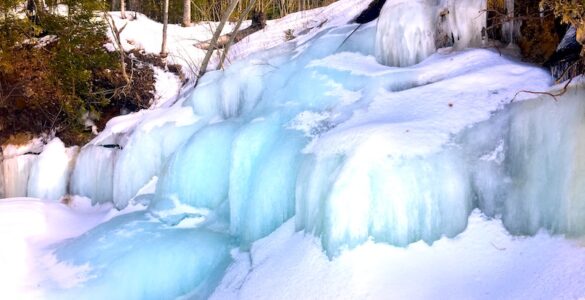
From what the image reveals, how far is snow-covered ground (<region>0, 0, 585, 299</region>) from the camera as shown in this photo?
2461 mm

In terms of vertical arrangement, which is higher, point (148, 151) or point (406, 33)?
point (406, 33)

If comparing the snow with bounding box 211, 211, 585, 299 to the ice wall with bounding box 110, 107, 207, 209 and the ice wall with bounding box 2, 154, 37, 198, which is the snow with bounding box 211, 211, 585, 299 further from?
the ice wall with bounding box 2, 154, 37, 198

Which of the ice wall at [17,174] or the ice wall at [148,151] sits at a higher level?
the ice wall at [148,151]

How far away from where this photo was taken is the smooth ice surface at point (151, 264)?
3.53 metres

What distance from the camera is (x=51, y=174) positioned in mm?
6559

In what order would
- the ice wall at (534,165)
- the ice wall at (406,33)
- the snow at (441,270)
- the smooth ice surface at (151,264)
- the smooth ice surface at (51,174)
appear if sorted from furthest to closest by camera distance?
the smooth ice surface at (51,174), the ice wall at (406,33), the smooth ice surface at (151,264), the ice wall at (534,165), the snow at (441,270)

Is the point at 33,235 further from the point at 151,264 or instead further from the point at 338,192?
the point at 338,192

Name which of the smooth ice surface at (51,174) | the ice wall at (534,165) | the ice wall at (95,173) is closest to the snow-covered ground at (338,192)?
the ice wall at (534,165)

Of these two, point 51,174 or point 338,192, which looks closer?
point 338,192

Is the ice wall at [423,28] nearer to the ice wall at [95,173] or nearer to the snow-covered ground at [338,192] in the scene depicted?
the snow-covered ground at [338,192]

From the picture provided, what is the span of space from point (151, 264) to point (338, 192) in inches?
66.6

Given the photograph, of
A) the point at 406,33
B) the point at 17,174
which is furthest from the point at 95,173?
the point at 406,33

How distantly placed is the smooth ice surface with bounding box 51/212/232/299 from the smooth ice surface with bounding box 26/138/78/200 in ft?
8.36

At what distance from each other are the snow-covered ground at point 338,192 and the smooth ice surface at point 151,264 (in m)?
0.01
